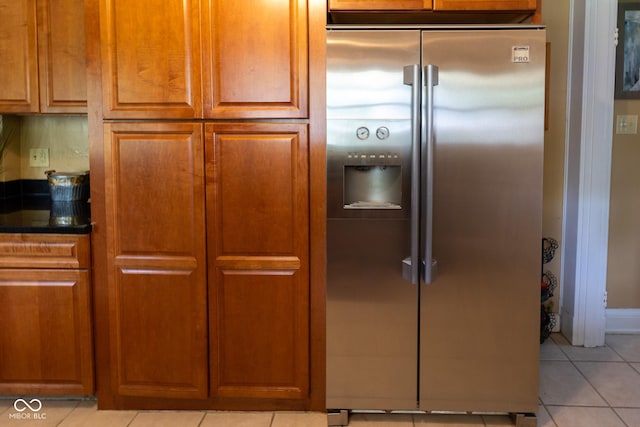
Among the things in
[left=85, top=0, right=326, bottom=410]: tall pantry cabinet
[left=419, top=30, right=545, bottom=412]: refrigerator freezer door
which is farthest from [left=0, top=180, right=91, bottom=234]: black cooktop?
[left=419, top=30, right=545, bottom=412]: refrigerator freezer door

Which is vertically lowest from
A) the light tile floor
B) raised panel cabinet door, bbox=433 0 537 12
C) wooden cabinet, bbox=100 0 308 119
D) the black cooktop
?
the light tile floor

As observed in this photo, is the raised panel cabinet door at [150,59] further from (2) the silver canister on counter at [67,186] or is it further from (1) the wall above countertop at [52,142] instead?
(1) the wall above countertop at [52,142]

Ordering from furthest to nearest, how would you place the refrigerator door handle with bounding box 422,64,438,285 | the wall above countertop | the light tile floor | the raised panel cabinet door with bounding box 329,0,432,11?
the wall above countertop → the light tile floor → the raised panel cabinet door with bounding box 329,0,432,11 → the refrigerator door handle with bounding box 422,64,438,285

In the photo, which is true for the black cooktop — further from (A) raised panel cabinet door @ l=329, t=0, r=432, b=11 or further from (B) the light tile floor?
(A) raised panel cabinet door @ l=329, t=0, r=432, b=11

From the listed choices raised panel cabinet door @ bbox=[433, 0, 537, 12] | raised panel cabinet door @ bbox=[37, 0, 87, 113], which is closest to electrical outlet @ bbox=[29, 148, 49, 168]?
raised panel cabinet door @ bbox=[37, 0, 87, 113]

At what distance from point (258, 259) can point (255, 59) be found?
2.61ft

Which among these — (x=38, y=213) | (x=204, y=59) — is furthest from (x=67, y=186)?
(x=204, y=59)

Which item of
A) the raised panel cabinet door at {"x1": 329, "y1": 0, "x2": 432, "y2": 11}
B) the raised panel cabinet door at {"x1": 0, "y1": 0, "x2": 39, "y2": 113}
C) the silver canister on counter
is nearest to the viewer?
the raised panel cabinet door at {"x1": 329, "y1": 0, "x2": 432, "y2": 11}

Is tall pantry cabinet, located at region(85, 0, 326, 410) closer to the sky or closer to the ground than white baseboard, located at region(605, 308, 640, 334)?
closer to the sky

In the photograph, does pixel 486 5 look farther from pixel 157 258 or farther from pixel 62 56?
pixel 62 56

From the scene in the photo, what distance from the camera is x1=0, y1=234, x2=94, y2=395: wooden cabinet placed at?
231 cm

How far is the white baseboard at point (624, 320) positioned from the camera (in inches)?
131

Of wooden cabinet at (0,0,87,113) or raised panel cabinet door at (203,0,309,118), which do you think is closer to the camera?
raised panel cabinet door at (203,0,309,118)

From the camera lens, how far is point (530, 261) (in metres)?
2.15
